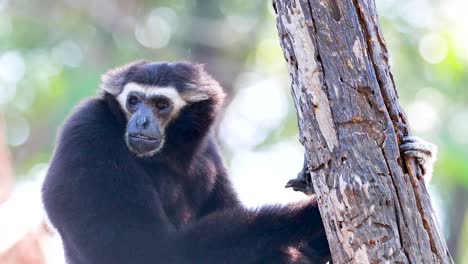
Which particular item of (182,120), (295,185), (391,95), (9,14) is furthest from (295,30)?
(9,14)

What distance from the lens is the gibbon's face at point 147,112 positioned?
717 centimetres

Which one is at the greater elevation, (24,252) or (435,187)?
(435,187)

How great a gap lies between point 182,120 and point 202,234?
1.51m

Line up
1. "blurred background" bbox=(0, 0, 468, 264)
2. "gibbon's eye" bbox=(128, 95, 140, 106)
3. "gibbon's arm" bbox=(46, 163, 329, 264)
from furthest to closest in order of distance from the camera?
"blurred background" bbox=(0, 0, 468, 264) < "gibbon's eye" bbox=(128, 95, 140, 106) < "gibbon's arm" bbox=(46, 163, 329, 264)

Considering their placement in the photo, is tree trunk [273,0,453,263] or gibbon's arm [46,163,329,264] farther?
gibbon's arm [46,163,329,264]

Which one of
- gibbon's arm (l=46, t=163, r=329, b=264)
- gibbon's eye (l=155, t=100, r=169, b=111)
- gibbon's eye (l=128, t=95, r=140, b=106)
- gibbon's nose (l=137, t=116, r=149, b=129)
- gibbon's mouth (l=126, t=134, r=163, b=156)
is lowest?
gibbon's arm (l=46, t=163, r=329, b=264)

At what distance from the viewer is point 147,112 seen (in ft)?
24.4

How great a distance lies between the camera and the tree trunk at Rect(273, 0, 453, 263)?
5320 mm

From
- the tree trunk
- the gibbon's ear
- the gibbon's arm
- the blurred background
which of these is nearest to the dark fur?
the gibbon's arm

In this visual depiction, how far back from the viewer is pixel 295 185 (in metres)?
6.57

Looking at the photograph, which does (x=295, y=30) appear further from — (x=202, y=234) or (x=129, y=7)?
(x=129, y=7)

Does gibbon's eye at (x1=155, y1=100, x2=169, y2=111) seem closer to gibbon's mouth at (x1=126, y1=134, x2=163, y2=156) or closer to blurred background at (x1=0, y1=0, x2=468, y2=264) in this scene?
gibbon's mouth at (x1=126, y1=134, x2=163, y2=156)

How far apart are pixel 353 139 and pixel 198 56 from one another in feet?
44.4

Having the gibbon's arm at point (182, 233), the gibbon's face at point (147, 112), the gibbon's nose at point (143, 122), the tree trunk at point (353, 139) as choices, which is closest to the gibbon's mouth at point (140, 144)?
the gibbon's face at point (147, 112)
